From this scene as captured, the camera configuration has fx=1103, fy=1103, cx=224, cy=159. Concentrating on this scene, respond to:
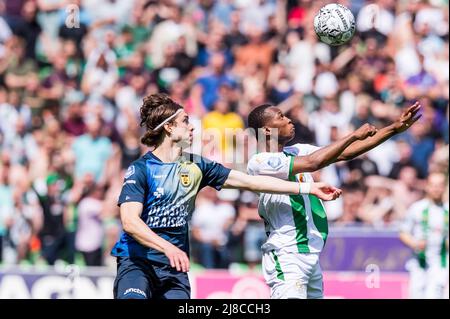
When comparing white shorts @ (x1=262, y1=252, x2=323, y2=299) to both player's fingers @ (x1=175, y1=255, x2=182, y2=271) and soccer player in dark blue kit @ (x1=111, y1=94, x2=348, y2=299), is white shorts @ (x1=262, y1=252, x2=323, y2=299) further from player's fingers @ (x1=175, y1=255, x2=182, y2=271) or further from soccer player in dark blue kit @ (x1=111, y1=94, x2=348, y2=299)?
player's fingers @ (x1=175, y1=255, x2=182, y2=271)

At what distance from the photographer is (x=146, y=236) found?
9086mm

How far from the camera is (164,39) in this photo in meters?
19.9

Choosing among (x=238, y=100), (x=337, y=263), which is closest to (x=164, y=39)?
(x=238, y=100)

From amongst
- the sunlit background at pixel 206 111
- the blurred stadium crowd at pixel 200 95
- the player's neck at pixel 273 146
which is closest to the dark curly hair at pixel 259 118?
the player's neck at pixel 273 146

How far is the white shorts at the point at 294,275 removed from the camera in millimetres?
10094

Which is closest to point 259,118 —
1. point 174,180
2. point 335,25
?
point 174,180

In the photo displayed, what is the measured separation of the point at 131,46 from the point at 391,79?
15.8 feet

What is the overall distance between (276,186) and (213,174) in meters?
0.60

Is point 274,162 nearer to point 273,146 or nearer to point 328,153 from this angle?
point 273,146

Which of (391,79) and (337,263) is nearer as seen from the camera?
(337,263)

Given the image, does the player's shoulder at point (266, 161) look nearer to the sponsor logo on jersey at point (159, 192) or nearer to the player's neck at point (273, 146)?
the player's neck at point (273, 146)

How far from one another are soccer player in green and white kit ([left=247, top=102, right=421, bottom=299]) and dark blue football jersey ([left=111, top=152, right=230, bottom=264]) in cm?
57

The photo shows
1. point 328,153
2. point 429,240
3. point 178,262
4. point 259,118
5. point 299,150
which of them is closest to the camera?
point 178,262
